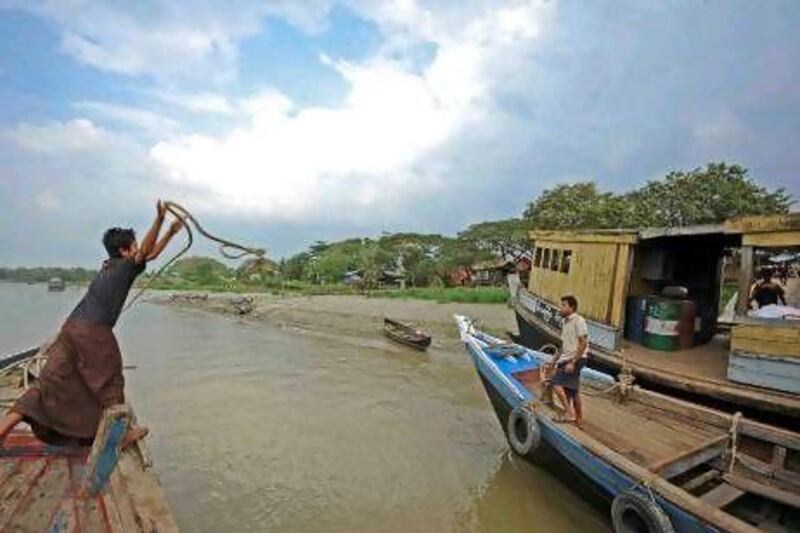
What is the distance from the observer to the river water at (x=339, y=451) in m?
6.97

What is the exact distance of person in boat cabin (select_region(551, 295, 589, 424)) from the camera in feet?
21.8

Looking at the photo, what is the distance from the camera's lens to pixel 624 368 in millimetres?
8125

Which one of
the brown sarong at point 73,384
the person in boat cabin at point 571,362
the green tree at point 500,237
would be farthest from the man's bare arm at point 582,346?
the green tree at point 500,237

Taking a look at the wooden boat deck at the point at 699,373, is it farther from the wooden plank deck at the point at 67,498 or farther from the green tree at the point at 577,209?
the green tree at the point at 577,209

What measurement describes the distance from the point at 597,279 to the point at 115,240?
8.63 m

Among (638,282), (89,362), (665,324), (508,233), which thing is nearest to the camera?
(89,362)

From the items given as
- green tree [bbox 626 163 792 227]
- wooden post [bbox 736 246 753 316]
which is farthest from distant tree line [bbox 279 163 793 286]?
wooden post [bbox 736 246 753 316]

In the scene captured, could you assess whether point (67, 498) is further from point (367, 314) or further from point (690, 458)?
point (367, 314)

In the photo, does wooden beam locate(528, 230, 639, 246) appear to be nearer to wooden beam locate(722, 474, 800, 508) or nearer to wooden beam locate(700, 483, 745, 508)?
wooden beam locate(722, 474, 800, 508)

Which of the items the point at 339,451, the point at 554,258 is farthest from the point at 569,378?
the point at 554,258

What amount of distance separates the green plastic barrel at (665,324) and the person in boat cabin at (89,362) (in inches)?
348

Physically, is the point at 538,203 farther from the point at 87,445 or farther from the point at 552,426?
the point at 87,445

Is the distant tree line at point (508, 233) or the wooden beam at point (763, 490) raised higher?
the distant tree line at point (508, 233)

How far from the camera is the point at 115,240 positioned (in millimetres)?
4027
